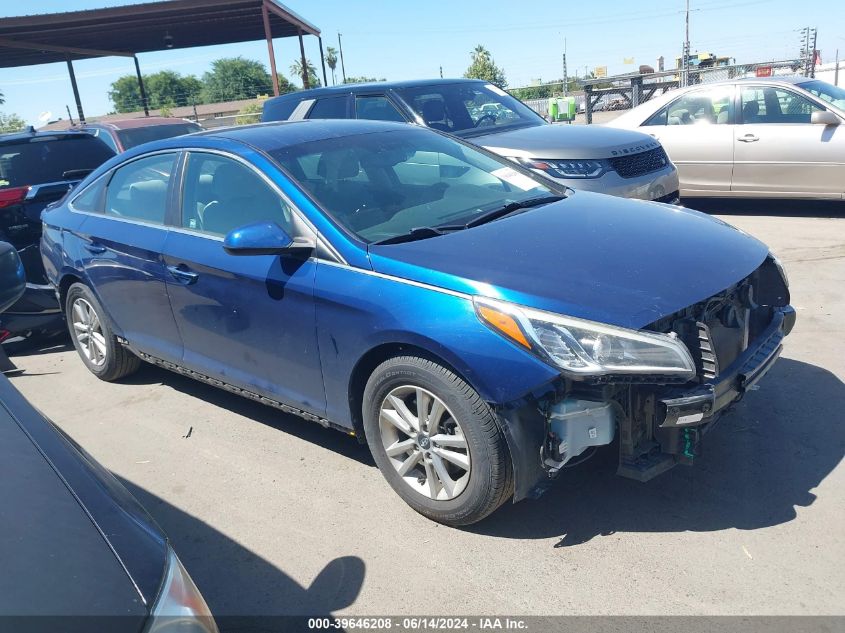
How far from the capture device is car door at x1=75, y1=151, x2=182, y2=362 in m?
4.42

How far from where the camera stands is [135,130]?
35.0 feet

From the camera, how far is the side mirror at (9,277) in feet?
9.27

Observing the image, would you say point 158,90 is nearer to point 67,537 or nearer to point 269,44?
point 269,44

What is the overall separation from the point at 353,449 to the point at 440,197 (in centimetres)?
144

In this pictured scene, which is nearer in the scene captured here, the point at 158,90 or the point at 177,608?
the point at 177,608

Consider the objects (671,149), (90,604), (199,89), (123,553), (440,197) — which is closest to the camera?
(90,604)

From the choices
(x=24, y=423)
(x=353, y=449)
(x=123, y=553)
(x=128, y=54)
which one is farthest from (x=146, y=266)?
(x=128, y=54)

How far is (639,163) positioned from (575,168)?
2.32ft

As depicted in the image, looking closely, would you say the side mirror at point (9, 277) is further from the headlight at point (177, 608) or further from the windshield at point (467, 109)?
the windshield at point (467, 109)

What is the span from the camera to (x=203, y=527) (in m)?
3.45

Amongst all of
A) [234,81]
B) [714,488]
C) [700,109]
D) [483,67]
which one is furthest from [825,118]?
[234,81]

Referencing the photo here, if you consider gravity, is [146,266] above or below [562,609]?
above

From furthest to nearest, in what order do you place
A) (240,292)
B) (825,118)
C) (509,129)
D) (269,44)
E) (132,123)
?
(269,44), (132,123), (825,118), (509,129), (240,292)

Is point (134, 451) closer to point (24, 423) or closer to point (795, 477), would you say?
point (24, 423)
